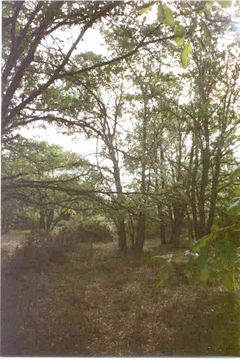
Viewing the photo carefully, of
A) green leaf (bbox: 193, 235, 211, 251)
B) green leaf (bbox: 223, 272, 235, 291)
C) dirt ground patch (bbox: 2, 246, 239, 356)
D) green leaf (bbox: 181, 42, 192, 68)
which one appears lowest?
dirt ground patch (bbox: 2, 246, 239, 356)

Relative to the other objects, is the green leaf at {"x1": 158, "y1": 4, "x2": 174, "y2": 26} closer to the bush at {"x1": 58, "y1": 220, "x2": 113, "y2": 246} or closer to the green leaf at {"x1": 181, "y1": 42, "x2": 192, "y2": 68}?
the green leaf at {"x1": 181, "y1": 42, "x2": 192, "y2": 68}

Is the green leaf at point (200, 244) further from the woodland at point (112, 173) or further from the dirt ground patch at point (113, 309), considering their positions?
the dirt ground patch at point (113, 309)

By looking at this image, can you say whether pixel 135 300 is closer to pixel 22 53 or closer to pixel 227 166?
pixel 227 166

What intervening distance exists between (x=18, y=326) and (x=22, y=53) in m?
2.92

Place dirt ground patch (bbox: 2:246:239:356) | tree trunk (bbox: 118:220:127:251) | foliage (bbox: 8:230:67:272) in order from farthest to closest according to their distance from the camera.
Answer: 1. foliage (bbox: 8:230:67:272)
2. dirt ground patch (bbox: 2:246:239:356)
3. tree trunk (bbox: 118:220:127:251)

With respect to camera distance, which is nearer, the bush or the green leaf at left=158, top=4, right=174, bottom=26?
the green leaf at left=158, top=4, right=174, bottom=26

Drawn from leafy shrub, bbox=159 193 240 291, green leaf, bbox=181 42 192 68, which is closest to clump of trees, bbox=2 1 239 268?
leafy shrub, bbox=159 193 240 291

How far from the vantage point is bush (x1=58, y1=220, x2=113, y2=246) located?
168 inches

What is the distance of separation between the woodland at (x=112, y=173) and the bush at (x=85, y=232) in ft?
0.06

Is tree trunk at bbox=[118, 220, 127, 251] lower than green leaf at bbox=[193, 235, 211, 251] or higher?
higher

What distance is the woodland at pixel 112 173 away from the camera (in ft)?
11.7

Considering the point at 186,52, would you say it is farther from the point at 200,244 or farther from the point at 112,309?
the point at 112,309

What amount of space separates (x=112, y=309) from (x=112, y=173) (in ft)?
5.91

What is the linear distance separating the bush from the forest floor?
0.18m
